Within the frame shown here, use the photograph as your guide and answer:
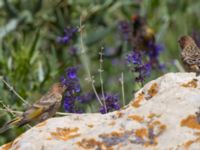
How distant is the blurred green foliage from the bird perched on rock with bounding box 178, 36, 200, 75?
2.11m

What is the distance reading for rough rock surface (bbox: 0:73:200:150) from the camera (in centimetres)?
497

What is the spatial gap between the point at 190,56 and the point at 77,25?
13.7 ft

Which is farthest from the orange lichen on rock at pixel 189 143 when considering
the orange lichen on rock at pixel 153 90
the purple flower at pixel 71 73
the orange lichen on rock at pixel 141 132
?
the purple flower at pixel 71 73

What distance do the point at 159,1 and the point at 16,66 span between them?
408 cm

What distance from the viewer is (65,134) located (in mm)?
5344

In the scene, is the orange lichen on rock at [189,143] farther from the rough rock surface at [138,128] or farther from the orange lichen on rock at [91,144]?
the orange lichen on rock at [91,144]

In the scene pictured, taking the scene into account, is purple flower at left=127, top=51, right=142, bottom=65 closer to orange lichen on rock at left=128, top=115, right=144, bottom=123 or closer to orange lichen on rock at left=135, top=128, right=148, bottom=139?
orange lichen on rock at left=128, top=115, right=144, bottom=123

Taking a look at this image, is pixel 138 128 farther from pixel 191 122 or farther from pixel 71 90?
pixel 71 90

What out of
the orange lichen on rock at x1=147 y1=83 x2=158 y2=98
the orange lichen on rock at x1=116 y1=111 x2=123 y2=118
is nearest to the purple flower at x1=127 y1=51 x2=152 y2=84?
the orange lichen on rock at x1=147 y1=83 x2=158 y2=98

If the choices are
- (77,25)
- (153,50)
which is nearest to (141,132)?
(153,50)

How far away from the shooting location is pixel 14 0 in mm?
12727

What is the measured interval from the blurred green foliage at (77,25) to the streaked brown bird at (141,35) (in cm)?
27

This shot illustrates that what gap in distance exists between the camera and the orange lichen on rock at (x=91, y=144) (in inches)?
198

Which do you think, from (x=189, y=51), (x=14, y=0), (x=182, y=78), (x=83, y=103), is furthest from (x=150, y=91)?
(x=14, y=0)
